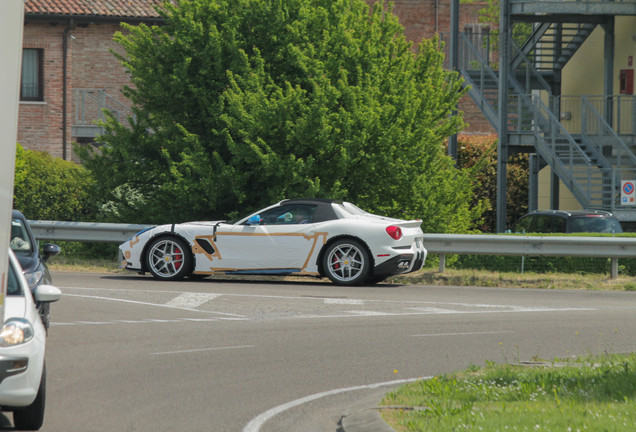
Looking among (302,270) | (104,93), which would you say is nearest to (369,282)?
(302,270)

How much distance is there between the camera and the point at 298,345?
436 inches

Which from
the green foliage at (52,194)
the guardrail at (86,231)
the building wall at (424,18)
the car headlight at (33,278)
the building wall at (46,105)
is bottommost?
the car headlight at (33,278)

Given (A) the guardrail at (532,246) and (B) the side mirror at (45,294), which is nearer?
(B) the side mirror at (45,294)

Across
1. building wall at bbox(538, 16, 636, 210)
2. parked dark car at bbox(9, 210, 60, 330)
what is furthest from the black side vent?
building wall at bbox(538, 16, 636, 210)

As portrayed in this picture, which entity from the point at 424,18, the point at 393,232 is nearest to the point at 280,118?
the point at 393,232

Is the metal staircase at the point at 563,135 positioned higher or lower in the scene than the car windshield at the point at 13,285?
higher

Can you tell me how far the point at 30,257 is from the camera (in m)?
11.4

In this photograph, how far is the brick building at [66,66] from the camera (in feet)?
119

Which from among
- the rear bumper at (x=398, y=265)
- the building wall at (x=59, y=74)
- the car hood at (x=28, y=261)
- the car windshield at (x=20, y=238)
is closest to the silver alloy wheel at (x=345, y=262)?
the rear bumper at (x=398, y=265)

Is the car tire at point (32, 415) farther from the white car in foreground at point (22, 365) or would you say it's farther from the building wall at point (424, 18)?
the building wall at point (424, 18)

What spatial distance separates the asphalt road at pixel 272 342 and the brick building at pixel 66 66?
19829mm

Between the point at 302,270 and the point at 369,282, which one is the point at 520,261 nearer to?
the point at 369,282

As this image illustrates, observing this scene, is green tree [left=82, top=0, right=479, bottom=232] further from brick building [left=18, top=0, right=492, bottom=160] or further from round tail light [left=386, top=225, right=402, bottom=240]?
brick building [left=18, top=0, right=492, bottom=160]

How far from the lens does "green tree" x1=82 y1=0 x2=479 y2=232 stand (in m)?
20.6
